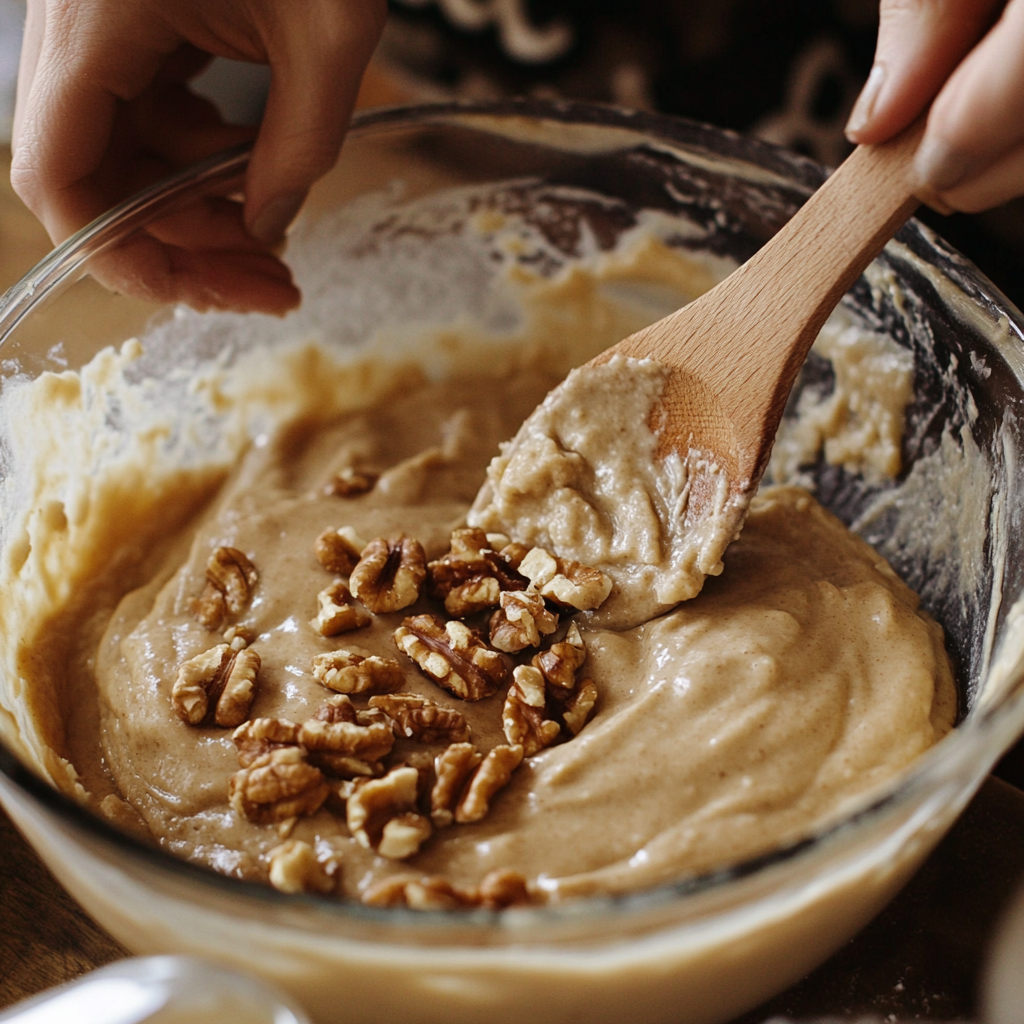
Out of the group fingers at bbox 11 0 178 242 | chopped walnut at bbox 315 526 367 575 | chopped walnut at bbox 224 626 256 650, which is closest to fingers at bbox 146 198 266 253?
fingers at bbox 11 0 178 242

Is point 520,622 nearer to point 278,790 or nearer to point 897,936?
point 278,790

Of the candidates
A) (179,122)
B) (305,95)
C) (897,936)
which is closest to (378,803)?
(897,936)

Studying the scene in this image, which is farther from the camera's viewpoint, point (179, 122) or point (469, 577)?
point (179, 122)

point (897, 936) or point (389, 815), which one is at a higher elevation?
point (389, 815)

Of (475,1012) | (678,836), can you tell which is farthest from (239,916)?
(678,836)

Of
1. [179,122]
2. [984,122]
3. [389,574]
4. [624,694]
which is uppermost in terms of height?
[179,122]

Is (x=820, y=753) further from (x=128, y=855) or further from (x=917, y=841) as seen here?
(x=128, y=855)

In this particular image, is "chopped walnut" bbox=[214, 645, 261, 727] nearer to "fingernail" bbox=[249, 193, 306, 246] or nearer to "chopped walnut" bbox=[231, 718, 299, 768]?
"chopped walnut" bbox=[231, 718, 299, 768]
